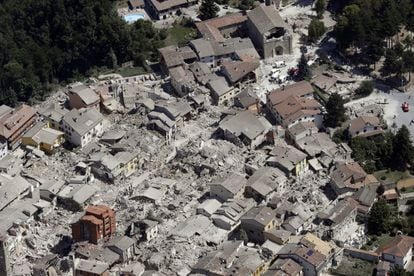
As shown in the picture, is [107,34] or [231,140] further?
[107,34]

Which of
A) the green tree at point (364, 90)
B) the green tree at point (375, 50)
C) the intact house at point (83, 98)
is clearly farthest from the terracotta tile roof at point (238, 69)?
the intact house at point (83, 98)

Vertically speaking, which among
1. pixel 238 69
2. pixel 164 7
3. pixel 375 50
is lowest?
pixel 375 50

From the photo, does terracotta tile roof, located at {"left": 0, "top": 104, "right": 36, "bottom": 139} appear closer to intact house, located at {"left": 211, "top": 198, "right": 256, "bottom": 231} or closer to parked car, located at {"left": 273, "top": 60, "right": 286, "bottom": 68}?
intact house, located at {"left": 211, "top": 198, "right": 256, "bottom": 231}

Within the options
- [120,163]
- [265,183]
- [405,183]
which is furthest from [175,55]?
[405,183]

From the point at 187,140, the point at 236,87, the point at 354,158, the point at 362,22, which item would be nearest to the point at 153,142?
the point at 187,140

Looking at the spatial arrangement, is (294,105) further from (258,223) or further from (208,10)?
(208,10)

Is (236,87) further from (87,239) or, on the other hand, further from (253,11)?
(87,239)

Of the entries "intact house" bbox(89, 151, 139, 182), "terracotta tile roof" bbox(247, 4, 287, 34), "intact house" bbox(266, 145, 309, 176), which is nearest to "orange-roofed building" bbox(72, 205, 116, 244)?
"intact house" bbox(89, 151, 139, 182)
